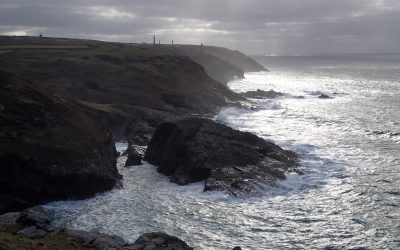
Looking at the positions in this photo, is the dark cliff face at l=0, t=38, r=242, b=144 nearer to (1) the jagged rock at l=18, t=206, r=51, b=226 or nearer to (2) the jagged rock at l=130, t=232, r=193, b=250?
(1) the jagged rock at l=18, t=206, r=51, b=226

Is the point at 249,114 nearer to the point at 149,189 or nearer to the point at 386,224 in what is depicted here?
the point at 149,189

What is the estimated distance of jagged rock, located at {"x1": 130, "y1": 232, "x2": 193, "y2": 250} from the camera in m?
21.5

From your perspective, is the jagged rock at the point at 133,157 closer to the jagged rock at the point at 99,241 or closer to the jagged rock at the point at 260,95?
the jagged rock at the point at 99,241

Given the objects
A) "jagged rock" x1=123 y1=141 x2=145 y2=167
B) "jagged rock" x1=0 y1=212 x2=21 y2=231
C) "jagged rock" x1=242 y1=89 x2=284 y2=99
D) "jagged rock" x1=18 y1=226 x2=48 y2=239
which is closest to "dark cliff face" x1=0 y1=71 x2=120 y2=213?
"jagged rock" x1=123 y1=141 x2=145 y2=167

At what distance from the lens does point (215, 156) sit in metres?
38.3

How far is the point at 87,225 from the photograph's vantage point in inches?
1101

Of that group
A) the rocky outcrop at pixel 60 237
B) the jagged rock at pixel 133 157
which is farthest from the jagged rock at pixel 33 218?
the jagged rock at pixel 133 157

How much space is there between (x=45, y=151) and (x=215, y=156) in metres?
14.0

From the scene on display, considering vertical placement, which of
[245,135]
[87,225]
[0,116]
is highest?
[0,116]

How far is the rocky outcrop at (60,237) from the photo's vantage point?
20938mm

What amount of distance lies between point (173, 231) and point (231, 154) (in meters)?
13.4

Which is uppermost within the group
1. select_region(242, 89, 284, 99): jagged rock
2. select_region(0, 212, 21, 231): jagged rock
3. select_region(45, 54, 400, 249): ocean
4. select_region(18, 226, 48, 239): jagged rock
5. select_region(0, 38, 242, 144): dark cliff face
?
select_region(0, 38, 242, 144): dark cliff face

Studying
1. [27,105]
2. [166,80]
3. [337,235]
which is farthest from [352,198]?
[166,80]

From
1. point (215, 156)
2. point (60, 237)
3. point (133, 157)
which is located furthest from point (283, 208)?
point (133, 157)
